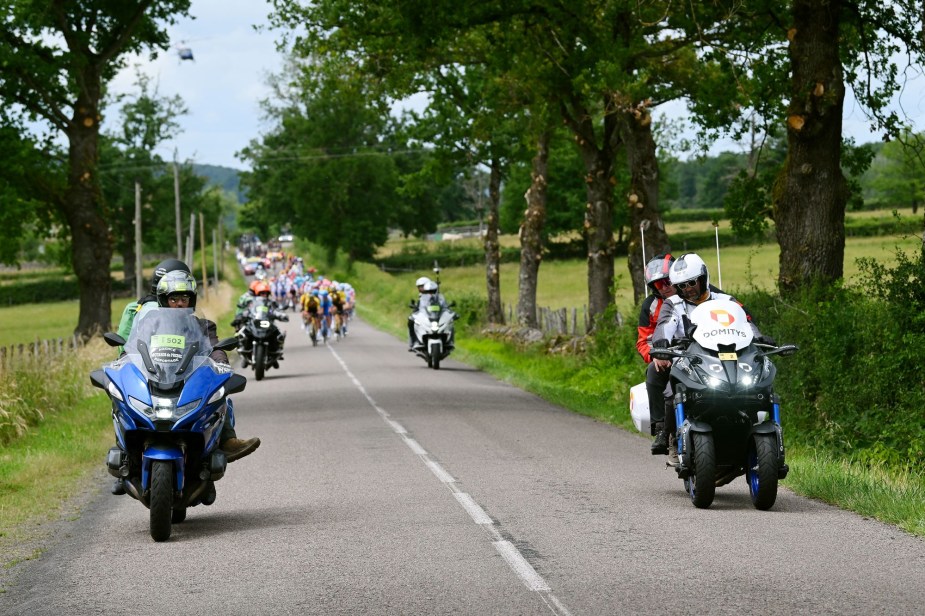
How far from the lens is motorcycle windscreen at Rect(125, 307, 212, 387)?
9.36 metres

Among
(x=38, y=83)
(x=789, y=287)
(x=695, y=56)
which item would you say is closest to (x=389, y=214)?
(x=38, y=83)

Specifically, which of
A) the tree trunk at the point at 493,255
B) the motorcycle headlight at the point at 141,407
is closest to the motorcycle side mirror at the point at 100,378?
the motorcycle headlight at the point at 141,407

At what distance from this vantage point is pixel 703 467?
993 centimetres

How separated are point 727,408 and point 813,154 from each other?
27.9 ft

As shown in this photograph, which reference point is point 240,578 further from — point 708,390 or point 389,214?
point 389,214

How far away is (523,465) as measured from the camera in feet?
44.1

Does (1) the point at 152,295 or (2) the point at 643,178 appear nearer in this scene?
(1) the point at 152,295

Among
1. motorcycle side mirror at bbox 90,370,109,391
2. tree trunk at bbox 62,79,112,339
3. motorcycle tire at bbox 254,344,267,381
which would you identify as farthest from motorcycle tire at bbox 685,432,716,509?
tree trunk at bbox 62,79,112,339

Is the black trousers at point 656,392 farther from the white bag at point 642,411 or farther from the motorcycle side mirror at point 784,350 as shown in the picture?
the motorcycle side mirror at point 784,350

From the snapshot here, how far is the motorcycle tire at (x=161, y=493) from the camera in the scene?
916 cm

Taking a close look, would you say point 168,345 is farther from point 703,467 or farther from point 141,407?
point 703,467

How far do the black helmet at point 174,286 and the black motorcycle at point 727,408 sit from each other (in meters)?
3.52

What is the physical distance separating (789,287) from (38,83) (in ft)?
87.6

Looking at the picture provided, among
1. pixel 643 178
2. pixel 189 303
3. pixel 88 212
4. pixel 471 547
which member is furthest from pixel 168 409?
pixel 88 212
